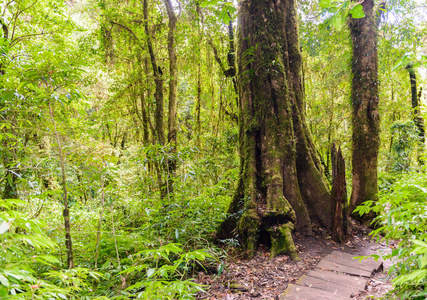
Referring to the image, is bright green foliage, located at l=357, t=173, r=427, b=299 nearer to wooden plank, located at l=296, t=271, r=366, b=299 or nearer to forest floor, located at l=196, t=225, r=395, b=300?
forest floor, located at l=196, t=225, r=395, b=300

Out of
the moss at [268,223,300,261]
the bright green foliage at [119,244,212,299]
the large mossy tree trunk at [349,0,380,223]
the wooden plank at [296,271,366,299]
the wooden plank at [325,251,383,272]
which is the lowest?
the wooden plank at [325,251,383,272]

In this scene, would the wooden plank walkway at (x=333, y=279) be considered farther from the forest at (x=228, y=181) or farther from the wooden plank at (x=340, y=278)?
the forest at (x=228, y=181)

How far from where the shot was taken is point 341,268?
3.38 metres

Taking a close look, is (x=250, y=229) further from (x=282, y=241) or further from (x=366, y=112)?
(x=366, y=112)

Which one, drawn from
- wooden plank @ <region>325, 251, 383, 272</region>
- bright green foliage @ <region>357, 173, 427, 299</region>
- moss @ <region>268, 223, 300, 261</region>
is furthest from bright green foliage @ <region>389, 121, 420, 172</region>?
bright green foliage @ <region>357, 173, 427, 299</region>

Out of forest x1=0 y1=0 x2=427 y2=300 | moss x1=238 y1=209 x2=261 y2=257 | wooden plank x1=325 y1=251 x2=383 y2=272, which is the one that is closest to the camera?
forest x1=0 y1=0 x2=427 y2=300

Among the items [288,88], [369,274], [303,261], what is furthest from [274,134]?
[369,274]

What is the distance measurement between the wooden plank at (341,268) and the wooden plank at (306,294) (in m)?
0.61

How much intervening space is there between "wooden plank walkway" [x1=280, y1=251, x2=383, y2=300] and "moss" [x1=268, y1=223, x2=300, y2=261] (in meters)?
0.38

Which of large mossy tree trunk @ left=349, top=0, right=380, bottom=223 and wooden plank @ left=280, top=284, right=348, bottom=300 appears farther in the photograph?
large mossy tree trunk @ left=349, top=0, right=380, bottom=223

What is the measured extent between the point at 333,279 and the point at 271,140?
7.41ft

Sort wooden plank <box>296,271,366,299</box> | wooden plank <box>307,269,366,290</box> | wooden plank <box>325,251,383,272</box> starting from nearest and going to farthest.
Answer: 1. wooden plank <box>296,271,366,299</box>
2. wooden plank <box>307,269,366,290</box>
3. wooden plank <box>325,251,383,272</box>

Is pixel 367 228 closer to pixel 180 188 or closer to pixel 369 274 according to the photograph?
pixel 369 274

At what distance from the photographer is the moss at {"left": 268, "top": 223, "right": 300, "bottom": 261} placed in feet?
12.0
